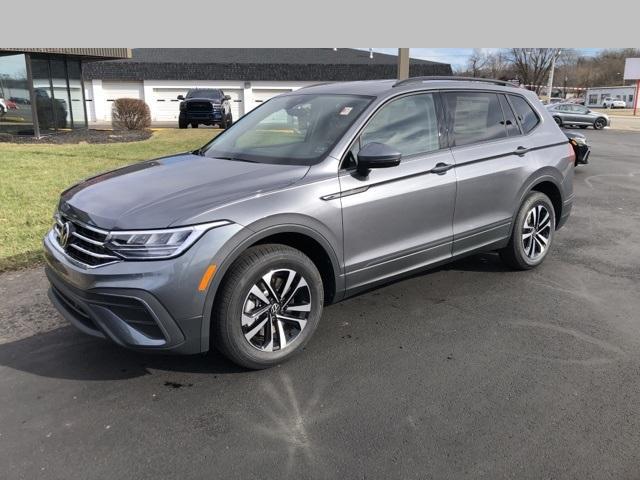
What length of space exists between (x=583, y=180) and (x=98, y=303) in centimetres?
1075

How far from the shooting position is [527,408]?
315cm

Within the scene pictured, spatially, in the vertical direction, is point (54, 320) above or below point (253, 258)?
below

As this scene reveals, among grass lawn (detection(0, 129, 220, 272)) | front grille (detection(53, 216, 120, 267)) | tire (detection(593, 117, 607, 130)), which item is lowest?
tire (detection(593, 117, 607, 130))

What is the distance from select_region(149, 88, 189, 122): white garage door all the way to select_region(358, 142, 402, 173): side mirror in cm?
3986

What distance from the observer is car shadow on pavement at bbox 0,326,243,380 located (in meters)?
3.55

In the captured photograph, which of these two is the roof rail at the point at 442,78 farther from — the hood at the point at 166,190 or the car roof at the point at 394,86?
the hood at the point at 166,190

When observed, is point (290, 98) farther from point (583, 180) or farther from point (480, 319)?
point (583, 180)

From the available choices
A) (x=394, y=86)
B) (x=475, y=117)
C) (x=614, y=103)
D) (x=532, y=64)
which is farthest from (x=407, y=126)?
(x=614, y=103)

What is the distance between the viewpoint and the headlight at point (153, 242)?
3.06m

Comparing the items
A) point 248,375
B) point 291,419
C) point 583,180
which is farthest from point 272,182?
point 583,180

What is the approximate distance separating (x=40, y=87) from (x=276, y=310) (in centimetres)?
1812

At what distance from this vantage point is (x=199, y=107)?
2311 cm

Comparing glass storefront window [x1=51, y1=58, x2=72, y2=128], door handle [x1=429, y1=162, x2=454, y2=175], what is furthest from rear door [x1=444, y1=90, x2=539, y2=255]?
glass storefront window [x1=51, y1=58, x2=72, y2=128]

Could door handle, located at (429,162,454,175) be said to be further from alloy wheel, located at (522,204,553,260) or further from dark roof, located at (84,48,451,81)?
dark roof, located at (84,48,451,81)
